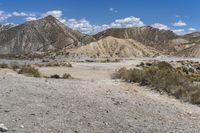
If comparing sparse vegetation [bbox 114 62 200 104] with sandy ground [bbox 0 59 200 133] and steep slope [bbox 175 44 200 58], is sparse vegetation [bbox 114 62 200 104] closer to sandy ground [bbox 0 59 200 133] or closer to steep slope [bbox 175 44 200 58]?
sandy ground [bbox 0 59 200 133]

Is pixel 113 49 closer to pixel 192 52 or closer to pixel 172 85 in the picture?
pixel 192 52

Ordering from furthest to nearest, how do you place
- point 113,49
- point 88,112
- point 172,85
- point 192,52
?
point 192,52 → point 113,49 → point 172,85 → point 88,112

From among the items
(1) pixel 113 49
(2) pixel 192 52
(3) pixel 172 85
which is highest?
(1) pixel 113 49

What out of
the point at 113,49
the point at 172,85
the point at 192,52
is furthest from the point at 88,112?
the point at 192,52

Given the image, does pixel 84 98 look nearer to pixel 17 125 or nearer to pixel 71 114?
pixel 71 114

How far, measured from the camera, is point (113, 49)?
16112cm

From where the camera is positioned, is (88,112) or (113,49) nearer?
(88,112)

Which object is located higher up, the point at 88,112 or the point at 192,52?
the point at 192,52

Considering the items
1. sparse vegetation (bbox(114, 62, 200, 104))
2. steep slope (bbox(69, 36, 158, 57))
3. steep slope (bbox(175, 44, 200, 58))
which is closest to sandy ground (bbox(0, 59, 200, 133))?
sparse vegetation (bbox(114, 62, 200, 104))

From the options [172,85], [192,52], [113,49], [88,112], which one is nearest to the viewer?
[88,112]

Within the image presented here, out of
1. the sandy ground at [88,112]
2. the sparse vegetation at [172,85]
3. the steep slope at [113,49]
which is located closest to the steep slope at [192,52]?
the steep slope at [113,49]

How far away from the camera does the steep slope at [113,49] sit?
503ft

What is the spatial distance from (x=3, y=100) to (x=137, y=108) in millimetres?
4765

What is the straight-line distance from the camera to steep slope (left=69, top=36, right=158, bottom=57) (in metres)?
153
